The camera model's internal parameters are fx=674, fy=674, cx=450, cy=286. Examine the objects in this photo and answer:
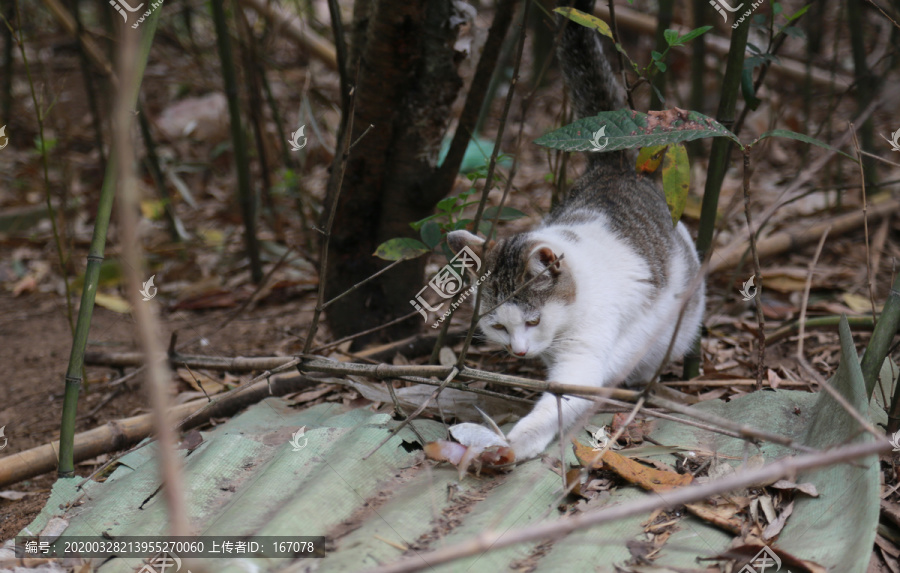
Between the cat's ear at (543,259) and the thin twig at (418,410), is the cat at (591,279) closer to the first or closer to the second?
the cat's ear at (543,259)

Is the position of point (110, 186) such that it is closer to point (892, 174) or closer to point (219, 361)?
point (219, 361)

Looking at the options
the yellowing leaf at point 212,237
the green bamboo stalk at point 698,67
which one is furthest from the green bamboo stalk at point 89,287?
the green bamboo stalk at point 698,67

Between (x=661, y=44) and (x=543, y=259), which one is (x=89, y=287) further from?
(x=661, y=44)

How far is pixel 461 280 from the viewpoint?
2.61m

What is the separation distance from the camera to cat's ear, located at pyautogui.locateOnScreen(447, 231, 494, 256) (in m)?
2.55

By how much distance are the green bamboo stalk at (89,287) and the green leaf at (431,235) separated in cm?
115

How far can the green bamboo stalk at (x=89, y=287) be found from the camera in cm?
172

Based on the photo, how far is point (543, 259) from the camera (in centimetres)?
254

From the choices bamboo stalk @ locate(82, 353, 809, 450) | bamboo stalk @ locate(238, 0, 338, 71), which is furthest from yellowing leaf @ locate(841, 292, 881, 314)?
bamboo stalk @ locate(238, 0, 338, 71)

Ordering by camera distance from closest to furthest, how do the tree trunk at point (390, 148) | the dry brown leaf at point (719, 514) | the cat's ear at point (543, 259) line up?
the dry brown leaf at point (719, 514) → the cat's ear at point (543, 259) → the tree trunk at point (390, 148)

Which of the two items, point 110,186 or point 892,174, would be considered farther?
point 892,174

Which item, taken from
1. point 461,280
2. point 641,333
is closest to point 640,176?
point 641,333

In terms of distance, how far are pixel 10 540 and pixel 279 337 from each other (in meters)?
1.99

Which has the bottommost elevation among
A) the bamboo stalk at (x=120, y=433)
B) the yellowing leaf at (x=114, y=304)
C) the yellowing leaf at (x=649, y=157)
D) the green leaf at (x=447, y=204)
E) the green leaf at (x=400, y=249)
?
the bamboo stalk at (x=120, y=433)
